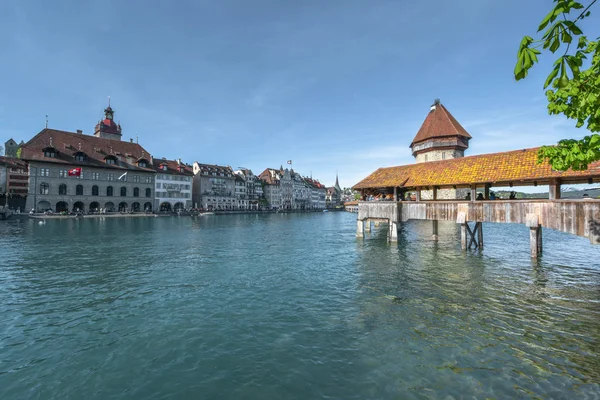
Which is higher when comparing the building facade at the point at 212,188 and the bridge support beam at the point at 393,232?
the building facade at the point at 212,188

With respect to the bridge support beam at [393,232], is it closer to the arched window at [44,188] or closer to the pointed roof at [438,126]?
the pointed roof at [438,126]

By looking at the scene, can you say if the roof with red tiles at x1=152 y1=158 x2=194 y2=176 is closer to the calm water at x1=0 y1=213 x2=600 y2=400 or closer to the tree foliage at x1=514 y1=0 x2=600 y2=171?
the calm water at x1=0 y1=213 x2=600 y2=400

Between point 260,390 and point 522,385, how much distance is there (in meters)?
5.19

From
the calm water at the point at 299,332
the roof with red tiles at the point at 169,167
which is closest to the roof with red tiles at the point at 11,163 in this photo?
the roof with red tiles at the point at 169,167

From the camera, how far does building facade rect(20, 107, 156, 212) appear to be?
61.5m

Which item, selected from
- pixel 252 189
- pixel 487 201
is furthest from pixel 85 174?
pixel 487 201

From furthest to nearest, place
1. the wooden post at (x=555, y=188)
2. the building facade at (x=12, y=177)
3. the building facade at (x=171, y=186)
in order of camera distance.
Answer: the building facade at (x=171, y=186), the building facade at (x=12, y=177), the wooden post at (x=555, y=188)

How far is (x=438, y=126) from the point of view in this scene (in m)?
51.9

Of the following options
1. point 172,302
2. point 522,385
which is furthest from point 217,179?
point 522,385

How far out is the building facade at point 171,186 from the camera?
3167 inches

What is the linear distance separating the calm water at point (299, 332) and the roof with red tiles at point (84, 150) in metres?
61.2

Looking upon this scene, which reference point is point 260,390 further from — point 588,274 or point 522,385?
point 588,274

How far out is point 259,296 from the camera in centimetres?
1160

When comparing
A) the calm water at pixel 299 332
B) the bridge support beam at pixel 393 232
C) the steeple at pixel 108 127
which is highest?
the steeple at pixel 108 127
